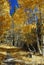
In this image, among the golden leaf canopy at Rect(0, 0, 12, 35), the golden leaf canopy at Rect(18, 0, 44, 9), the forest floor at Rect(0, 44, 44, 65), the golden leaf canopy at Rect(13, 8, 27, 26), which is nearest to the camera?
the forest floor at Rect(0, 44, 44, 65)

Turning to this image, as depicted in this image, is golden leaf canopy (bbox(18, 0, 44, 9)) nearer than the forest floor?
No

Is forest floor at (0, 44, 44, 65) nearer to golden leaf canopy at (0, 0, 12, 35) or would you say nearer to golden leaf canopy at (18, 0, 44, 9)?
golden leaf canopy at (18, 0, 44, 9)

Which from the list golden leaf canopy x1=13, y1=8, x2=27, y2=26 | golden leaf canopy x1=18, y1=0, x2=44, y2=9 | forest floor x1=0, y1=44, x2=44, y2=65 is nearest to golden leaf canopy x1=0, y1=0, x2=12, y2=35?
golden leaf canopy x1=13, y1=8, x2=27, y2=26

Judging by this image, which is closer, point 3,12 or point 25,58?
point 25,58

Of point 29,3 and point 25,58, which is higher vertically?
point 29,3

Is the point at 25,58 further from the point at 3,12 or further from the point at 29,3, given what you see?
the point at 3,12

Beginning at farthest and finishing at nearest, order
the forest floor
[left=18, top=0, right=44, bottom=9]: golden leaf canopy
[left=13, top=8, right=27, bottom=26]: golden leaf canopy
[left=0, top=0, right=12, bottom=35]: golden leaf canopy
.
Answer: [left=0, top=0, right=12, bottom=35]: golden leaf canopy
[left=13, top=8, right=27, bottom=26]: golden leaf canopy
[left=18, top=0, right=44, bottom=9]: golden leaf canopy
the forest floor

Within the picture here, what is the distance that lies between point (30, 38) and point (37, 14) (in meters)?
3.75

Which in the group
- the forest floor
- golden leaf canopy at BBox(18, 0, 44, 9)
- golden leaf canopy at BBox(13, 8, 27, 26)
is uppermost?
golden leaf canopy at BBox(18, 0, 44, 9)

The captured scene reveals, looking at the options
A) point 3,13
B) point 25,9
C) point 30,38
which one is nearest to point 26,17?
point 25,9

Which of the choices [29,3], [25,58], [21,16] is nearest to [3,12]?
[21,16]

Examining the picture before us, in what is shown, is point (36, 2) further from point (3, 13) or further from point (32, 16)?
point (3, 13)

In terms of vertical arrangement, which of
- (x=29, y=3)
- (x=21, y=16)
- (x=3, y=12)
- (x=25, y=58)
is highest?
(x=29, y=3)

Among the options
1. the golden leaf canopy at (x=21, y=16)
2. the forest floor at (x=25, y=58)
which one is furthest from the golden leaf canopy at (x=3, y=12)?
the forest floor at (x=25, y=58)
